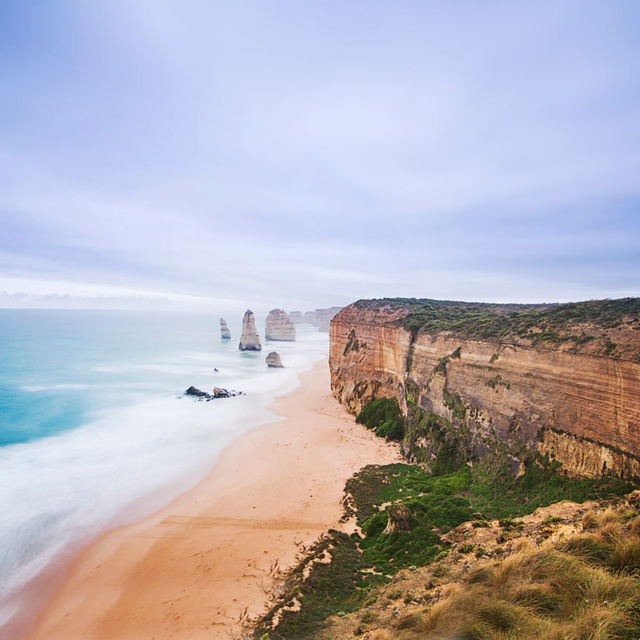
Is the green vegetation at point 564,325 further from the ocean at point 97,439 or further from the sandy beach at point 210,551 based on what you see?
the ocean at point 97,439

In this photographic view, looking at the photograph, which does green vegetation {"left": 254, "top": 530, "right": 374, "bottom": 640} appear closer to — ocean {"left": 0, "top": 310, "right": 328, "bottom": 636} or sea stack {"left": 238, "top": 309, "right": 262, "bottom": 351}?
ocean {"left": 0, "top": 310, "right": 328, "bottom": 636}

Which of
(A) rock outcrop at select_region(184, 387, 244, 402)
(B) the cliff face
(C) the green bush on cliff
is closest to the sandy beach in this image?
(C) the green bush on cliff

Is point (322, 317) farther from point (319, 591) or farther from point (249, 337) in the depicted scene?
point (319, 591)

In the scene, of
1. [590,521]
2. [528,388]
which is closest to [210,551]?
[590,521]

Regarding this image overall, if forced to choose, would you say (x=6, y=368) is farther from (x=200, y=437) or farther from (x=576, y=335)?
(x=576, y=335)

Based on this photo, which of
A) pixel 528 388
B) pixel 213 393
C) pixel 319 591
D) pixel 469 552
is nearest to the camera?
pixel 469 552

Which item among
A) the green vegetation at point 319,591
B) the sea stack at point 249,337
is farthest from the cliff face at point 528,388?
the sea stack at point 249,337
